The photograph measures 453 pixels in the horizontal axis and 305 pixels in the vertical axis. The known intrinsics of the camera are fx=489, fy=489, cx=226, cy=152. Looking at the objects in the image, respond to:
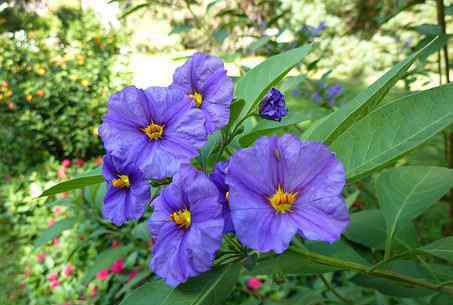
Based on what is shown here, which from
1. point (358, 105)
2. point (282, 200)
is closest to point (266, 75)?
point (358, 105)

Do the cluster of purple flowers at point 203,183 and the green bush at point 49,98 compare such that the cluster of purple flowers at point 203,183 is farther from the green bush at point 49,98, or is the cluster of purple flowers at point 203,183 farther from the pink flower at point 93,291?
the green bush at point 49,98

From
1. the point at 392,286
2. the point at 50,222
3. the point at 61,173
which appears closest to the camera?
the point at 392,286

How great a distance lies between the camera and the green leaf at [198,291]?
0.87 metres

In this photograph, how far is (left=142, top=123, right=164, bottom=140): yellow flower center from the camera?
88 cm

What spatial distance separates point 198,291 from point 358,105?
0.44 metres

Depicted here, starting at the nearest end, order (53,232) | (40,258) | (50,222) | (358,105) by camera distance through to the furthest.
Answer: (358,105)
(53,232)
(40,258)
(50,222)

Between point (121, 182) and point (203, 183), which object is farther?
point (121, 182)

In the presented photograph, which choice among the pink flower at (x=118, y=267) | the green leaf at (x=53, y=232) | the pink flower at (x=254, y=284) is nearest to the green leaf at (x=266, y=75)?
the green leaf at (x=53, y=232)

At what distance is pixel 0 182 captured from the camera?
18.2 feet

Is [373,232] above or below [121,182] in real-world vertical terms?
below

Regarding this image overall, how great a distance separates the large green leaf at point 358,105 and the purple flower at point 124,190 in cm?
35

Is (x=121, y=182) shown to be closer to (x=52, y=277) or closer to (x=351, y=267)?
(x=351, y=267)

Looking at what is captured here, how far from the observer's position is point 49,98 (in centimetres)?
577

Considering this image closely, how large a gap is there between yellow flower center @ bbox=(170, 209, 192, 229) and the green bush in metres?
4.89
